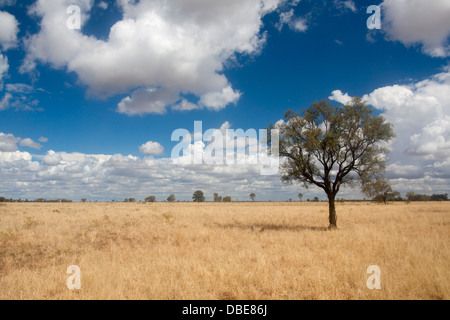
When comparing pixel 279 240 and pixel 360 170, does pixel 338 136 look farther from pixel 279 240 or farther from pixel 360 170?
pixel 279 240

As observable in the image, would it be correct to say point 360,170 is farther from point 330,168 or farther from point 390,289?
point 390,289

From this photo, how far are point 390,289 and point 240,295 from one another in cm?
426

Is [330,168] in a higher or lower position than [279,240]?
higher

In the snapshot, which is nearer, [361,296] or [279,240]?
[361,296]

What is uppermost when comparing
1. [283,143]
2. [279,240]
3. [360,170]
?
[283,143]

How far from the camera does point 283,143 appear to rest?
20.6 metres

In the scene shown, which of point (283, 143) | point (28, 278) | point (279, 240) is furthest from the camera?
point (283, 143)

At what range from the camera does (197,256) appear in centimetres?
1132
